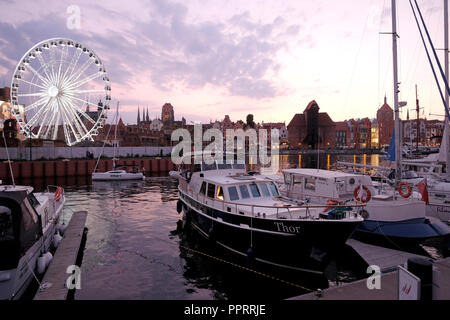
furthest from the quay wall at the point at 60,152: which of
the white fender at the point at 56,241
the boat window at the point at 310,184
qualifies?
the boat window at the point at 310,184

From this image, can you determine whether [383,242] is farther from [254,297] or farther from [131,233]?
[131,233]

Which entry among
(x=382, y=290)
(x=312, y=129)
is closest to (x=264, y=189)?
(x=382, y=290)

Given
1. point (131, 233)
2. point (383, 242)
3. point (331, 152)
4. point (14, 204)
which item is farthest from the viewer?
point (331, 152)

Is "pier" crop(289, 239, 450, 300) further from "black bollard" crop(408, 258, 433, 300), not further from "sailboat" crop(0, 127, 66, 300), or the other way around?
"sailboat" crop(0, 127, 66, 300)

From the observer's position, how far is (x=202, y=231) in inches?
693

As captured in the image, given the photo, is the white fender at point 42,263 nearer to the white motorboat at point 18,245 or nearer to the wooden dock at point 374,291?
the white motorboat at point 18,245

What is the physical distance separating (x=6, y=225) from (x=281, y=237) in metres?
10.0

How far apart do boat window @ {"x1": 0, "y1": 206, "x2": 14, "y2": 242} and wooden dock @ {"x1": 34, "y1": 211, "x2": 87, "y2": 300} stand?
207cm

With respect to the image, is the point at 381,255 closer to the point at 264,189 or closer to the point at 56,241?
the point at 264,189

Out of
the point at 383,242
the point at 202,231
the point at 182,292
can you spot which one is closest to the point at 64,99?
the point at 202,231

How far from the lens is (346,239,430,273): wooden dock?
1389 cm

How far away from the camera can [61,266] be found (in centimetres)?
1209

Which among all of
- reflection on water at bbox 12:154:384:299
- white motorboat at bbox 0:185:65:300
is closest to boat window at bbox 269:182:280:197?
reflection on water at bbox 12:154:384:299

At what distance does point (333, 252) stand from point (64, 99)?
4997 centimetres
